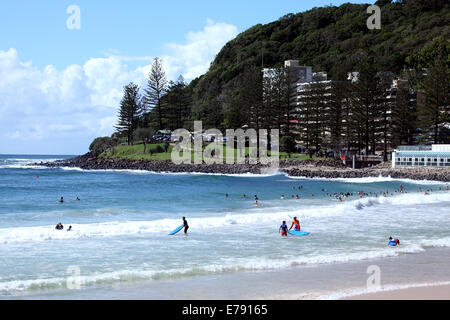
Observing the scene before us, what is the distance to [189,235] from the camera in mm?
18219

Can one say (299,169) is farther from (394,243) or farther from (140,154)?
(394,243)

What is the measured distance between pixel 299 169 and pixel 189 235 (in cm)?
3783

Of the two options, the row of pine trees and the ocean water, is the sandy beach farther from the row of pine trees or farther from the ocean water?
the row of pine trees

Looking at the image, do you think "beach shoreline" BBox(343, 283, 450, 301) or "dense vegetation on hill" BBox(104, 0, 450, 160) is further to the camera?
"dense vegetation on hill" BBox(104, 0, 450, 160)

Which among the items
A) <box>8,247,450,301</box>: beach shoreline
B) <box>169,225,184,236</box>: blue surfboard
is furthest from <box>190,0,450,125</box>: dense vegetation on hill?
<box>8,247,450,301</box>: beach shoreline

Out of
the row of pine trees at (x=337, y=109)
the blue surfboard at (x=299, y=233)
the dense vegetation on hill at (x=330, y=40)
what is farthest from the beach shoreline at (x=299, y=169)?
the blue surfboard at (x=299, y=233)

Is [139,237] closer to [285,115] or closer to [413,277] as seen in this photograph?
[413,277]

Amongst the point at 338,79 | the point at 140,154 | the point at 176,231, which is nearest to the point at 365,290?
the point at 176,231

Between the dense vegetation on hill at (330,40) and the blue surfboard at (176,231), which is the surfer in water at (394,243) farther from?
the dense vegetation on hill at (330,40)

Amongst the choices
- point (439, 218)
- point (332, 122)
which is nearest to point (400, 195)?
point (439, 218)

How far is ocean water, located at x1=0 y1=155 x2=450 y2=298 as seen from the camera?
41.7 ft

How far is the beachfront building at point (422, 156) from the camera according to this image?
47.1 m

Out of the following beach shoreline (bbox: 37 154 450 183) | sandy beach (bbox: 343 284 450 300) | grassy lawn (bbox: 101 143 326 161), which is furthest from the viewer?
grassy lawn (bbox: 101 143 326 161)

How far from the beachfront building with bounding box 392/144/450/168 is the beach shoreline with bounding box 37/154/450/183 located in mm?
1081
